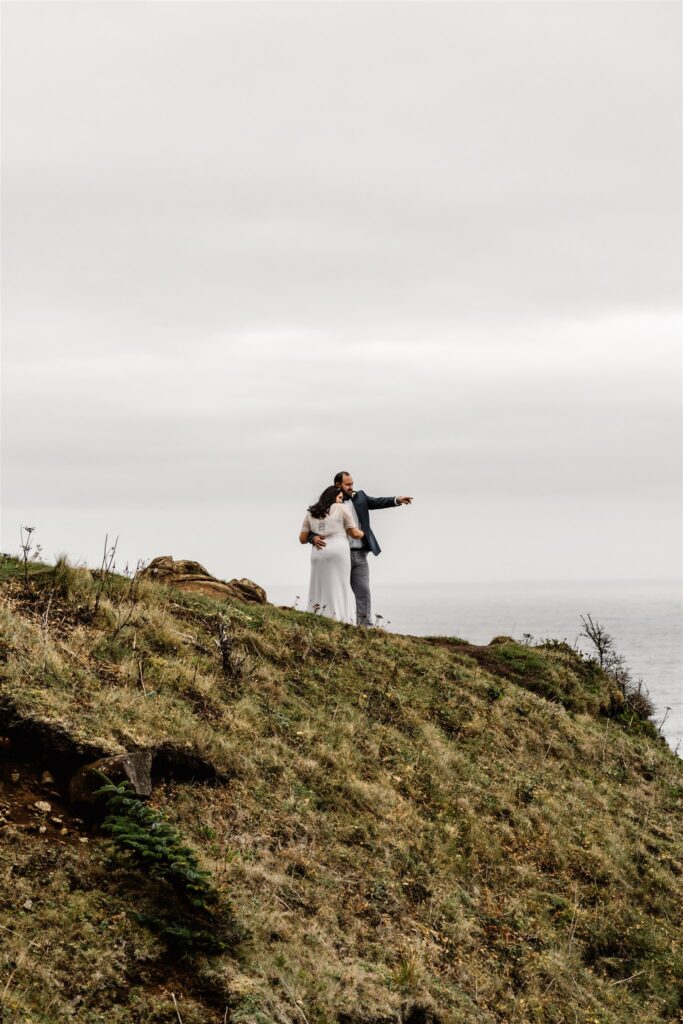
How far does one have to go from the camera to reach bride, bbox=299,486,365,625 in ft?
58.3

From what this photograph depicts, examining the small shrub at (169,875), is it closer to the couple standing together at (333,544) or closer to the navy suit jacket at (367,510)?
the couple standing together at (333,544)

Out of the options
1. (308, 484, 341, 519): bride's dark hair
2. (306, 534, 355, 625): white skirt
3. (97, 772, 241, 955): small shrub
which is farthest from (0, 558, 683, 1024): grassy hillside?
(308, 484, 341, 519): bride's dark hair

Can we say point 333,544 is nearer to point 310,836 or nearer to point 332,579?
point 332,579

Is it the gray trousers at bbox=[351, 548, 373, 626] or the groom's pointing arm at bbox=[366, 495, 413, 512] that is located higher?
the groom's pointing arm at bbox=[366, 495, 413, 512]

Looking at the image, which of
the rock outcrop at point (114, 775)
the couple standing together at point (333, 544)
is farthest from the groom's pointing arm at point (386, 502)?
the rock outcrop at point (114, 775)

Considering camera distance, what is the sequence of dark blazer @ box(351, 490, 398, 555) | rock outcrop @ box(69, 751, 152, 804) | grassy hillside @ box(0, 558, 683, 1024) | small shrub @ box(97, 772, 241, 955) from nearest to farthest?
grassy hillside @ box(0, 558, 683, 1024) < small shrub @ box(97, 772, 241, 955) < rock outcrop @ box(69, 751, 152, 804) < dark blazer @ box(351, 490, 398, 555)

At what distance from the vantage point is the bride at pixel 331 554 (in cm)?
1778

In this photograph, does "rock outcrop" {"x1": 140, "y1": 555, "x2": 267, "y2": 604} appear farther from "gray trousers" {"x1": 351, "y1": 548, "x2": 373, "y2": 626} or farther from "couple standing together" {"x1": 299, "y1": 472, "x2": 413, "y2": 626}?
"gray trousers" {"x1": 351, "y1": 548, "x2": 373, "y2": 626}

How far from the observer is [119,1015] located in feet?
19.2

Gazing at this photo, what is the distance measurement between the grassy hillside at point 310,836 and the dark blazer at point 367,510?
287cm

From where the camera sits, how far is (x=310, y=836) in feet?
31.1

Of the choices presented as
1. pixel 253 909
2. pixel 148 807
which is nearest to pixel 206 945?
pixel 253 909

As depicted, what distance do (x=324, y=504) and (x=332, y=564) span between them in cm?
133

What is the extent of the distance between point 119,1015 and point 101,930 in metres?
0.83
